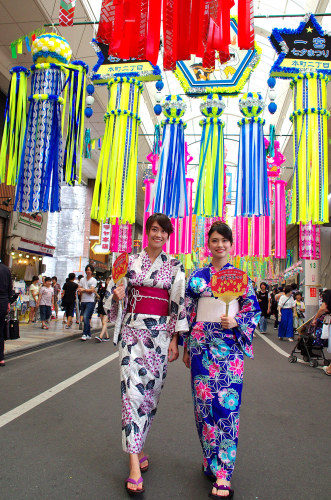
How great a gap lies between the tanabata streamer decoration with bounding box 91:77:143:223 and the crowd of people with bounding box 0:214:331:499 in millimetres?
3205

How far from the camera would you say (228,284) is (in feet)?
7.84

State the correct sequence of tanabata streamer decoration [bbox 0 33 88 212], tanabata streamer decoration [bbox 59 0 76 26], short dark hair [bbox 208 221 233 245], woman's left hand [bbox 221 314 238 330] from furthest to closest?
1. tanabata streamer decoration [bbox 0 33 88 212]
2. tanabata streamer decoration [bbox 59 0 76 26]
3. short dark hair [bbox 208 221 233 245]
4. woman's left hand [bbox 221 314 238 330]

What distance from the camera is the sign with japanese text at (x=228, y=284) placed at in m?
2.38

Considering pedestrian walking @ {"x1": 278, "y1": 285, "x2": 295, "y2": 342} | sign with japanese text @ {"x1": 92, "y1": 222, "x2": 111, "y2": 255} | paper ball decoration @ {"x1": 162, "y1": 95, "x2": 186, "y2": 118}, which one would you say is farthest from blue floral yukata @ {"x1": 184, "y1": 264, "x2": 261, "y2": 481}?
sign with japanese text @ {"x1": 92, "y1": 222, "x2": 111, "y2": 255}

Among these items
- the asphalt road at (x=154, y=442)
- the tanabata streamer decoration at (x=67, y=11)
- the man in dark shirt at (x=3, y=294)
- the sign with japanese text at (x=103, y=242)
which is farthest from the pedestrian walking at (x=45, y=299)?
the sign with japanese text at (x=103, y=242)

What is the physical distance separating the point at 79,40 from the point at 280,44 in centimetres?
555

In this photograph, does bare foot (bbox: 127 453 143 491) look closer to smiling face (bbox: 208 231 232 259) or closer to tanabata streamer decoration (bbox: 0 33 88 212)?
smiling face (bbox: 208 231 232 259)

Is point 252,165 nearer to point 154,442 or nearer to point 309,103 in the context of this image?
point 309,103

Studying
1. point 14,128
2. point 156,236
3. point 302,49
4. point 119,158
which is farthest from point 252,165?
point 156,236

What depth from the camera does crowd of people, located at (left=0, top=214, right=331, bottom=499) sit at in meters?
2.36

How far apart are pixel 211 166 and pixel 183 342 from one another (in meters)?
4.18

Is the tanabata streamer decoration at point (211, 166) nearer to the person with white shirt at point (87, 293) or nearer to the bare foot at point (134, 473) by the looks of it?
the person with white shirt at point (87, 293)

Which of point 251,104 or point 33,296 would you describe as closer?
point 251,104

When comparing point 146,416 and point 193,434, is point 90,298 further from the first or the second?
point 146,416
